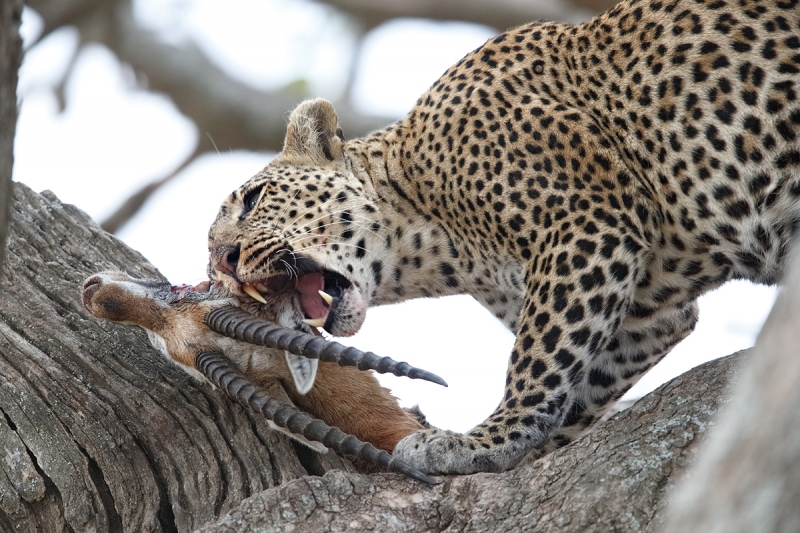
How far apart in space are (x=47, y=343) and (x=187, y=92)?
721 centimetres

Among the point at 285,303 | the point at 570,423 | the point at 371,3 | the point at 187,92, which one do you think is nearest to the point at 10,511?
A: the point at 285,303

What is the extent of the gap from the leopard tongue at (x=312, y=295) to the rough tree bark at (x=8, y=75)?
13.3 ft

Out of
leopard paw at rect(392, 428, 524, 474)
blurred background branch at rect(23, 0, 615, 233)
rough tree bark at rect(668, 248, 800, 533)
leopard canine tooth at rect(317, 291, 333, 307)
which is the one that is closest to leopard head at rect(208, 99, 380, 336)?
leopard canine tooth at rect(317, 291, 333, 307)

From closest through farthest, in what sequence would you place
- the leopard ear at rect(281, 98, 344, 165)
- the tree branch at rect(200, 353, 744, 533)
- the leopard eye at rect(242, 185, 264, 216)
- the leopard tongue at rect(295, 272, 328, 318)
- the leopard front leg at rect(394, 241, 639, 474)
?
1. the tree branch at rect(200, 353, 744, 533)
2. the leopard front leg at rect(394, 241, 639, 474)
3. the leopard tongue at rect(295, 272, 328, 318)
4. the leopard eye at rect(242, 185, 264, 216)
5. the leopard ear at rect(281, 98, 344, 165)

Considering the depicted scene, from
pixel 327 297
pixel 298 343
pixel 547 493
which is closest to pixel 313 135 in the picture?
pixel 327 297

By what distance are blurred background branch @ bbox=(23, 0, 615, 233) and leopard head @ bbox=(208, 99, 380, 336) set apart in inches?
166

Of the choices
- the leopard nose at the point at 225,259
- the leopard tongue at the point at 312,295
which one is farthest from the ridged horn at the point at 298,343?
the leopard nose at the point at 225,259

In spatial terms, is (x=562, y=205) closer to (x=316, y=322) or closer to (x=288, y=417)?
(x=316, y=322)

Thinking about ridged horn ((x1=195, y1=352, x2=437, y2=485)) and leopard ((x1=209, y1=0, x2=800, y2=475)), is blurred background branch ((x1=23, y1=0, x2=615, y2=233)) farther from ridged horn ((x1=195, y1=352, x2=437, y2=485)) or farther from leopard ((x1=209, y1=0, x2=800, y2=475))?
ridged horn ((x1=195, y1=352, x2=437, y2=485))

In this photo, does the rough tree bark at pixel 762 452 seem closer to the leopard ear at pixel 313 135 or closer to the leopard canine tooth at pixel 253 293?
the leopard canine tooth at pixel 253 293

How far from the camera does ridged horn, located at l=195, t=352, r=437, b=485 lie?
435 cm

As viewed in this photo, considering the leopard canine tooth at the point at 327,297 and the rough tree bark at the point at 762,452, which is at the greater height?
the rough tree bark at the point at 762,452

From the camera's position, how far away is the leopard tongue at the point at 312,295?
6.30 metres

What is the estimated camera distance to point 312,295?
21.3 ft
